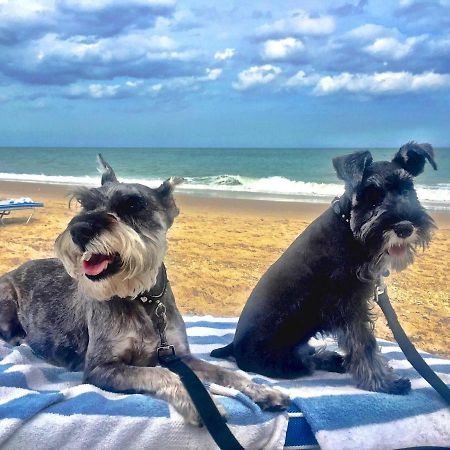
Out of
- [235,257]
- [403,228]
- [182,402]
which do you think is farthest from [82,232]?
[235,257]

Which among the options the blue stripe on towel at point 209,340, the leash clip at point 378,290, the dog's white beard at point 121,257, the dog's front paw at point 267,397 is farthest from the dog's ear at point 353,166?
the blue stripe on towel at point 209,340

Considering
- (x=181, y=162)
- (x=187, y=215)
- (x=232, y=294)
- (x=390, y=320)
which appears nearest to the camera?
(x=390, y=320)

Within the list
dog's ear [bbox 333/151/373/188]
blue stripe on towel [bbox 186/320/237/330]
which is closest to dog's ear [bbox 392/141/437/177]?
dog's ear [bbox 333/151/373/188]

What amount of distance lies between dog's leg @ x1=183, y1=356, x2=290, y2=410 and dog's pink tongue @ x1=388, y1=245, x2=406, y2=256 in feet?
3.90

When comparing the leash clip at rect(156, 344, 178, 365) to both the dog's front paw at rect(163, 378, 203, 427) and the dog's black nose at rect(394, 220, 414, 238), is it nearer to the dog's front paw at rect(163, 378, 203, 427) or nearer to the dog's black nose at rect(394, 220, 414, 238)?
the dog's front paw at rect(163, 378, 203, 427)

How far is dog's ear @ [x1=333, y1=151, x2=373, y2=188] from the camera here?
3.82m

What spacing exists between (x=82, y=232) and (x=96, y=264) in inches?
9.7

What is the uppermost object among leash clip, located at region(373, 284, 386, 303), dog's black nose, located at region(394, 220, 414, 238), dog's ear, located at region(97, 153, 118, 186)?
dog's ear, located at region(97, 153, 118, 186)

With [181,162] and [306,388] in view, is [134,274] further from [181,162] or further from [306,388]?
[181,162]

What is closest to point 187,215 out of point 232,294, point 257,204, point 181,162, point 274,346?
point 257,204

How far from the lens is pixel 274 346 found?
13.5ft

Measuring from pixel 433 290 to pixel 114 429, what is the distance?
7015 millimetres

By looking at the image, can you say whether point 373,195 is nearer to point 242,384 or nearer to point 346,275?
point 346,275

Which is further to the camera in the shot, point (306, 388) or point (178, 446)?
point (306, 388)
